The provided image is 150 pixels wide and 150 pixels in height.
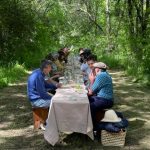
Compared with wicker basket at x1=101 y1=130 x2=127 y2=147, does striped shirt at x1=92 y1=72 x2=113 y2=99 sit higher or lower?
higher

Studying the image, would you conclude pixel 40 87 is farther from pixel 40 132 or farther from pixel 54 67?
pixel 54 67

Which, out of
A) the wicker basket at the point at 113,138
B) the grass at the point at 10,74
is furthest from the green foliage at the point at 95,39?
the wicker basket at the point at 113,138

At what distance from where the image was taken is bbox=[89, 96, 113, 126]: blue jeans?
25.8 feet

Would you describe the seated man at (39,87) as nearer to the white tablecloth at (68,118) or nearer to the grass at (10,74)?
the white tablecloth at (68,118)

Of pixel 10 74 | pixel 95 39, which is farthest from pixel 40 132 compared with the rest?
pixel 95 39

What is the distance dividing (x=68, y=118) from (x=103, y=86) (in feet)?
3.30

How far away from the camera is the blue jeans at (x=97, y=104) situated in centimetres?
787

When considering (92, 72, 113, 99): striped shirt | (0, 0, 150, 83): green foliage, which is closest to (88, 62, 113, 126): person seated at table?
(92, 72, 113, 99): striped shirt

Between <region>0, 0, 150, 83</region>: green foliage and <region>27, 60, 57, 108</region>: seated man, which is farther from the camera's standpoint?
<region>0, 0, 150, 83</region>: green foliage

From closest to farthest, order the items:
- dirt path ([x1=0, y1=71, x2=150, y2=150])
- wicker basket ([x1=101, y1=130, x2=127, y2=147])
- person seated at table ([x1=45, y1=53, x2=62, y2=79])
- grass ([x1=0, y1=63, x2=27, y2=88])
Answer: wicker basket ([x1=101, y1=130, x2=127, y2=147]) → dirt path ([x1=0, y1=71, x2=150, y2=150]) → person seated at table ([x1=45, y1=53, x2=62, y2=79]) → grass ([x1=0, y1=63, x2=27, y2=88])

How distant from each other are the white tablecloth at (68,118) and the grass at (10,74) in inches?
309

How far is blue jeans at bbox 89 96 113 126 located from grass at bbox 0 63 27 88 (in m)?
7.58

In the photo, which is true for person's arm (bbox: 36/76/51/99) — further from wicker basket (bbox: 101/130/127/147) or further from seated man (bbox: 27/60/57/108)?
wicker basket (bbox: 101/130/127/147)

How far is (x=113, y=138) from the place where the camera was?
24.7ft
